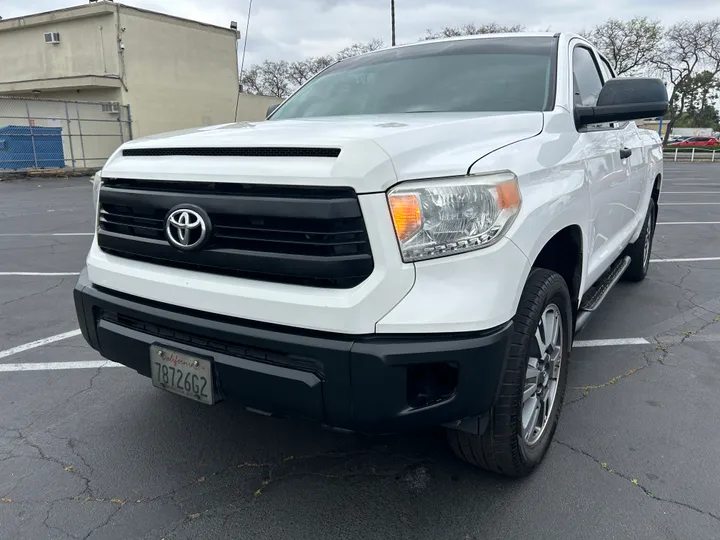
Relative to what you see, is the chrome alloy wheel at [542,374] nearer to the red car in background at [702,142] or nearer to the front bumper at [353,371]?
the front bumper at [353,371]

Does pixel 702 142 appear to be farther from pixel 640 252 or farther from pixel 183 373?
pixel 183 373

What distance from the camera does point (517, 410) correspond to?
2172 mm

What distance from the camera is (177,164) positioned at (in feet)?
7.32

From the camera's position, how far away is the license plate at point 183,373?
Result: 2.15 m

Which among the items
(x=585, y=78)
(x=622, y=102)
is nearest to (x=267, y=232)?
(x=622, y=102)

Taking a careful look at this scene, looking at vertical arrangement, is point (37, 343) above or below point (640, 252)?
below

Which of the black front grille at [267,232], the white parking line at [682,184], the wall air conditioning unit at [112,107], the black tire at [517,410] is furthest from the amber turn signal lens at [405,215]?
the wall air conditioning unit at [112,107]

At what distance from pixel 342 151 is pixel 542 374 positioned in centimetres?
133

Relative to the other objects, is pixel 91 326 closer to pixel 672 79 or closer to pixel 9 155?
pixel 9 155

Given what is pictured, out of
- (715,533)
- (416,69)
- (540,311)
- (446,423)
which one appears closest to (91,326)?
(446,423)

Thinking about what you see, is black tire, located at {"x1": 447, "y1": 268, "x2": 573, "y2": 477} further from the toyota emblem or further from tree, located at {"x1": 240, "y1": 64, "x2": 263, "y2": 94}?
tree, located at {"x1": 240, "y1": 64, "x2": 263, "y2": 94}

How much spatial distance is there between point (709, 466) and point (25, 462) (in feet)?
10.1

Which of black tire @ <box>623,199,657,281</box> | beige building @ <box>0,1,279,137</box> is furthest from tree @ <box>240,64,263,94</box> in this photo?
black tire @ <box>623,199,657,281</box>

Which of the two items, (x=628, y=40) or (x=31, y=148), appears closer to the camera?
(x=31, y=148)
